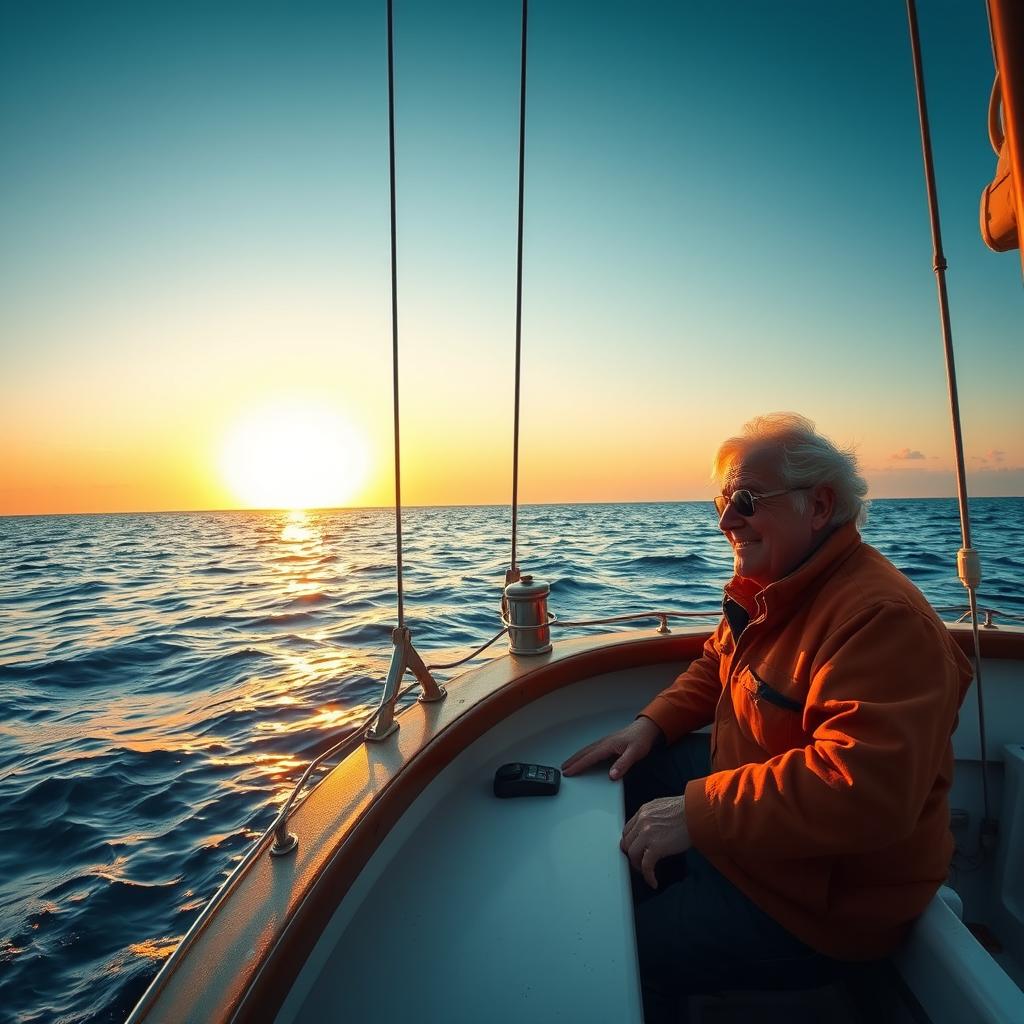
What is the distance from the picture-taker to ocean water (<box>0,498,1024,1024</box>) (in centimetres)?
213

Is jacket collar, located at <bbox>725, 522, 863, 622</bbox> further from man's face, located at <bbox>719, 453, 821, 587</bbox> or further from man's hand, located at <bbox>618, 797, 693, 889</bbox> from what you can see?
man's hand, located at <bbox>618, 797, 693, 889</bbox>

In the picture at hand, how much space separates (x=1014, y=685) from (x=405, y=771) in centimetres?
188

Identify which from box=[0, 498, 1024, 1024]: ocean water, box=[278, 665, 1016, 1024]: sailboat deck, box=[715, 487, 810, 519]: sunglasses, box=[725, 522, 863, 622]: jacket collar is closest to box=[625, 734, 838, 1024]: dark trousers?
box=[278, 665, 1016, 1024]: sailboat deck

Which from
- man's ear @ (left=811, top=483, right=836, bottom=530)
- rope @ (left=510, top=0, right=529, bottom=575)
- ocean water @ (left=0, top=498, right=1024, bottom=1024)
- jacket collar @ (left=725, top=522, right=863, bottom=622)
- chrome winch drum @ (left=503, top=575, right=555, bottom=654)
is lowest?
ocean water @ (left=0, top=498, right=1024, bottom=1024)

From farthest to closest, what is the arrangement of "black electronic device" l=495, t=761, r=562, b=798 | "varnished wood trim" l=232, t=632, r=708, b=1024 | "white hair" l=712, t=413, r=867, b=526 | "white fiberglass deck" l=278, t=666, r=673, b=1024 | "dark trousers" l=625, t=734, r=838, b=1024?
"black electronic device" l=495, t=761, r=562, b=798 < "white hair" l=712, t=413, r=867, b=526 < "dark trousers" l=625, t=734, r=838, b=1024 < "white fiberglass deck" l=278, t=666, r=673, b=1024 < "varnished wood trim" l=232, t=632, r=708, b=1024

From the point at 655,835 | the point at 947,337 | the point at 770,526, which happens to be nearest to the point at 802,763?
the point at 655,835

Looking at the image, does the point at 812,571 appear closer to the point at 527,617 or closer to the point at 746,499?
the point at 746,499

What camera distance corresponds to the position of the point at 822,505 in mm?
1255

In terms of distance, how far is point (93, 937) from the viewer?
208 centimetres

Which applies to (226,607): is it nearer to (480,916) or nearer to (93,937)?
(93,937)

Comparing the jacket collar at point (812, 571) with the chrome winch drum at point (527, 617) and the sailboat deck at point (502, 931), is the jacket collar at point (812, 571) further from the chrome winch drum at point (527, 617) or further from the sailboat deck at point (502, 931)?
the chrome winch drum at point (527, 617)

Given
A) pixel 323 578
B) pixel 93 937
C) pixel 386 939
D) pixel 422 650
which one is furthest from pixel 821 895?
pixel 323 578

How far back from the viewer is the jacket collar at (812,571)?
1161mm

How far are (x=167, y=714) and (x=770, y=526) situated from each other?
4.01m
